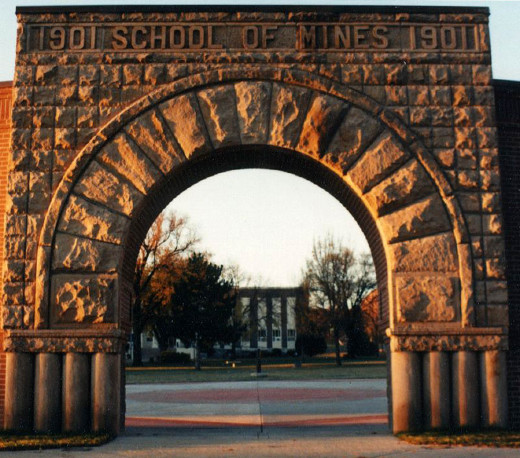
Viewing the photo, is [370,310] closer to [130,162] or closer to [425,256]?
[425,256]

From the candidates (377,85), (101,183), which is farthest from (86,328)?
(377,85)

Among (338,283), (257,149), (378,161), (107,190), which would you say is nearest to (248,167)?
(257,149)

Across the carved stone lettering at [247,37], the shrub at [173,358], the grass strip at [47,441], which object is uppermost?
the carved stone lettering at [247,37]

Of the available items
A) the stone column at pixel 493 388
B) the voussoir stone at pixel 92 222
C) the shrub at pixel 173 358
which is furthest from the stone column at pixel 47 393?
the shrub at pixel 173 358

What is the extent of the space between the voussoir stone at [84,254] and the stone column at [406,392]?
3.45 m

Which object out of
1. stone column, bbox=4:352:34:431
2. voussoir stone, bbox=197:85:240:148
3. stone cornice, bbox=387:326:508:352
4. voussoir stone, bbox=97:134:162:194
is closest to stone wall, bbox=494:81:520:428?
stone cornice, bbox=387:326:508:352

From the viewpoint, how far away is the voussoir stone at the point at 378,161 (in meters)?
8.37

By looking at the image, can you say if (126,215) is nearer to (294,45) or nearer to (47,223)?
(47,223)

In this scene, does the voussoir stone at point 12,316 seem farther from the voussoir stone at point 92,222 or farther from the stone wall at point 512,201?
the stone wall at point 512,201

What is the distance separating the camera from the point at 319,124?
842 centimetres

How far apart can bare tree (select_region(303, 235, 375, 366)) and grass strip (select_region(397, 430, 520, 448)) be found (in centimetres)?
3902

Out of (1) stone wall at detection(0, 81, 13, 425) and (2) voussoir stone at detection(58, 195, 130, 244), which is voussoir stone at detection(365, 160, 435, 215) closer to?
(2) voussoir stone at detection(58, 195, 130, 244)

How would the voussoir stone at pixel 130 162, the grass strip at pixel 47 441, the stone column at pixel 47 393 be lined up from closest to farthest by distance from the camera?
1. the grass strip at pixel 47 441
2. the stone column at pixel 47 393
3. the voussoir stone at pixel 130 162

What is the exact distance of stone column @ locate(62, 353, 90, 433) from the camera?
7.82 metres
